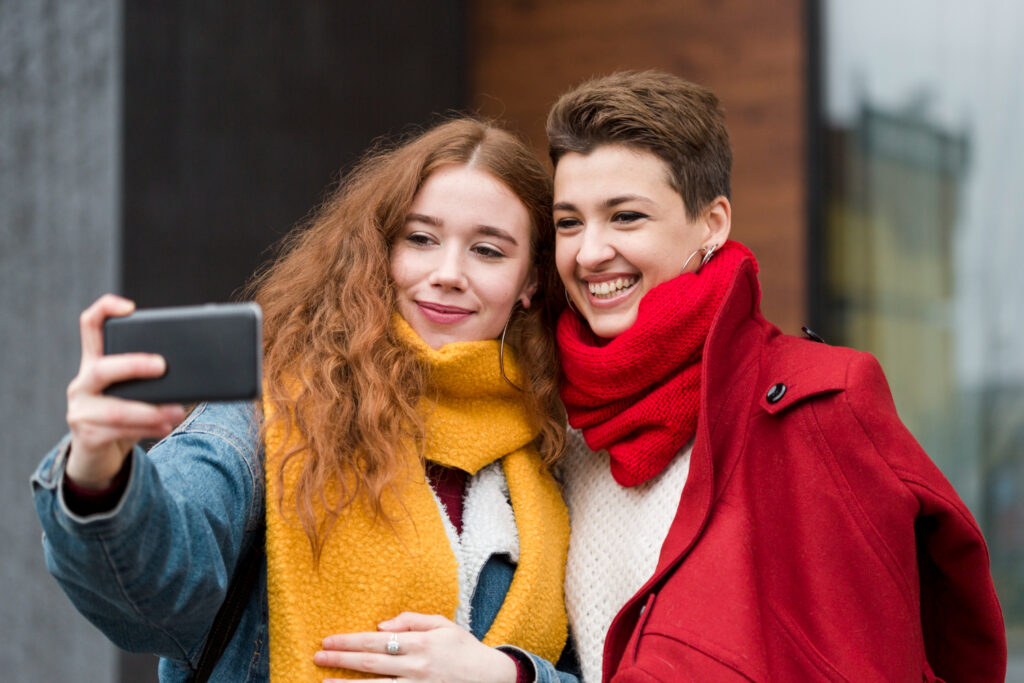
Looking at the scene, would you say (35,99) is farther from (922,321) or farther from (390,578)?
(922,321)

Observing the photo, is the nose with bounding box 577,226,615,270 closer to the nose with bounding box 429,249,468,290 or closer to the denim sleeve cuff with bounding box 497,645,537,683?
the nose with bounding box 429,249,468,290

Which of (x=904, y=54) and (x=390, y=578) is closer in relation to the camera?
(x=390, y=578)

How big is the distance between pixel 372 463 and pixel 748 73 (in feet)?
9.86

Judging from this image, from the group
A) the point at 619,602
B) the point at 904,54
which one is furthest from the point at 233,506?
the point at 904,54

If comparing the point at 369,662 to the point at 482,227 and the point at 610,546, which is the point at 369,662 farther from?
the point at 482,227

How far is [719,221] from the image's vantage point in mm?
1997

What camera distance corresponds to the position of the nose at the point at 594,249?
6.32 feet

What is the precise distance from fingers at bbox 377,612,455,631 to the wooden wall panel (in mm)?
2667

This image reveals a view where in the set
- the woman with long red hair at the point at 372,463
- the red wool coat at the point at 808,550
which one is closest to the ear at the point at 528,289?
the woman with long red hair at the point at 372,463

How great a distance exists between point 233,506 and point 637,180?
34.5 inches

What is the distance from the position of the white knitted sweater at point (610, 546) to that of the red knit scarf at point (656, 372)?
0.05 m

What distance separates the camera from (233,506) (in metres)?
1.62

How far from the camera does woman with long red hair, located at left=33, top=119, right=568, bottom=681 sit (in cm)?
139

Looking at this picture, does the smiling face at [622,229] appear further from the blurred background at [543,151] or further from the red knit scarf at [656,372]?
the blurred background at [543,151]
